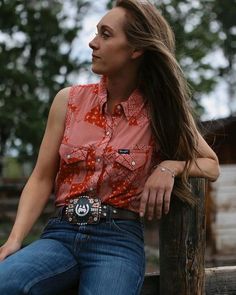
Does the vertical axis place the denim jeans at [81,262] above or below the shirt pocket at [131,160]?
below

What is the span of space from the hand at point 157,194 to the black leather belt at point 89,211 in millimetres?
104

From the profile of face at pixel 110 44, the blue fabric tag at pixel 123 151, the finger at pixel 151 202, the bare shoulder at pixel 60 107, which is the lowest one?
the finger at pixel 151 202

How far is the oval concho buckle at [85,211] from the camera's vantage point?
7.38 ft

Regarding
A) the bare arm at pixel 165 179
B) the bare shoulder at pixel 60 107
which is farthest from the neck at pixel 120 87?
the bare arm at pixel 165 179

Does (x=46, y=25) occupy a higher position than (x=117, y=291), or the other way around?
(x=46, y=25)

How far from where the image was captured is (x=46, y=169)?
241 centimetres

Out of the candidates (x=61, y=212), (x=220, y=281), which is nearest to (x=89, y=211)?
(x=61, y=212)

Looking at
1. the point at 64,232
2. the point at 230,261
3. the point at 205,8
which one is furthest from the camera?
the point at 205,8

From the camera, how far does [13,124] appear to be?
55.5 feet

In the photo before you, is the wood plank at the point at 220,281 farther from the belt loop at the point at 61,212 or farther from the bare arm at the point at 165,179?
the belt loop at the point at 61,212

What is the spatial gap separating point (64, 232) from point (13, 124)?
587 inches

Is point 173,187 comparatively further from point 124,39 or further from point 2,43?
point 2,43

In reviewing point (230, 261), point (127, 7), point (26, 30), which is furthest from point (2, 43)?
point (127, 7)

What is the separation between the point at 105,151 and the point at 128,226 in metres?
0.29
